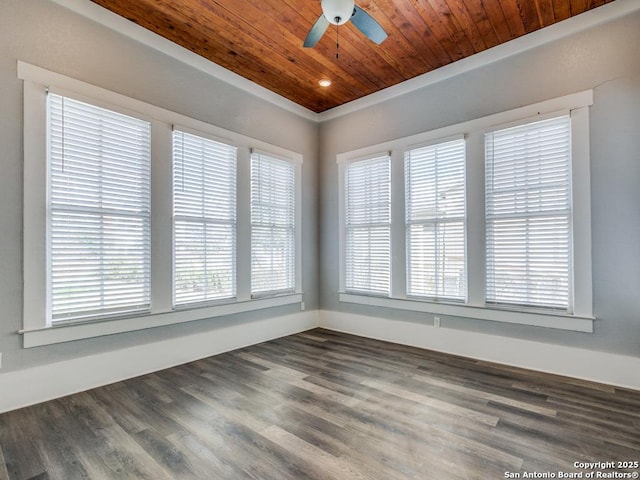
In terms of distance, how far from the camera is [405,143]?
14.5 feet

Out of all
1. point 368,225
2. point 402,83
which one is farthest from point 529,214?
point 402,83

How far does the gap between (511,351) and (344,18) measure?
359cm

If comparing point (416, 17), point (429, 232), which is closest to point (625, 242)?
point (429, 232)

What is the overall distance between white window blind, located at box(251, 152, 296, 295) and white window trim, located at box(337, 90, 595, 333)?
2.58 ft

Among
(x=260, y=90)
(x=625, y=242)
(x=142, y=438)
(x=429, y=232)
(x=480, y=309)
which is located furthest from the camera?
(x=260, y=90)

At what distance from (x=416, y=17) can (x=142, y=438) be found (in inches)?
164

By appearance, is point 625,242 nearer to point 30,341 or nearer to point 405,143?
point 405,143

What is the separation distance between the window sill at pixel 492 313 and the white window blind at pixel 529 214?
0.37 feet

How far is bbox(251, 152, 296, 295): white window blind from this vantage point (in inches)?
178

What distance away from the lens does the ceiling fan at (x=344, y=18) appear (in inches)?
93.7

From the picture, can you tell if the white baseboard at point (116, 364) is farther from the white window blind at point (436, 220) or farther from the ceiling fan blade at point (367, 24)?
the ceiling fan blade at point (367, 24)

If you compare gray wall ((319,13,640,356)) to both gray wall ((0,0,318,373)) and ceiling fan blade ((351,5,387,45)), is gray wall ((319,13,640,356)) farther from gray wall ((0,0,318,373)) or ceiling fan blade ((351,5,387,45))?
gray wall ((0,0,318,373))

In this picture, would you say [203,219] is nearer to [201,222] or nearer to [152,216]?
[201,222]

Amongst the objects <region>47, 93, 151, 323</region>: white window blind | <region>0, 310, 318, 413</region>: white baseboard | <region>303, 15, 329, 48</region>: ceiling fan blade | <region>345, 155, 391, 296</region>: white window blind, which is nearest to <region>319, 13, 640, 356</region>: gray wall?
<region>345, 155, 391, 296</region>: white window blind
